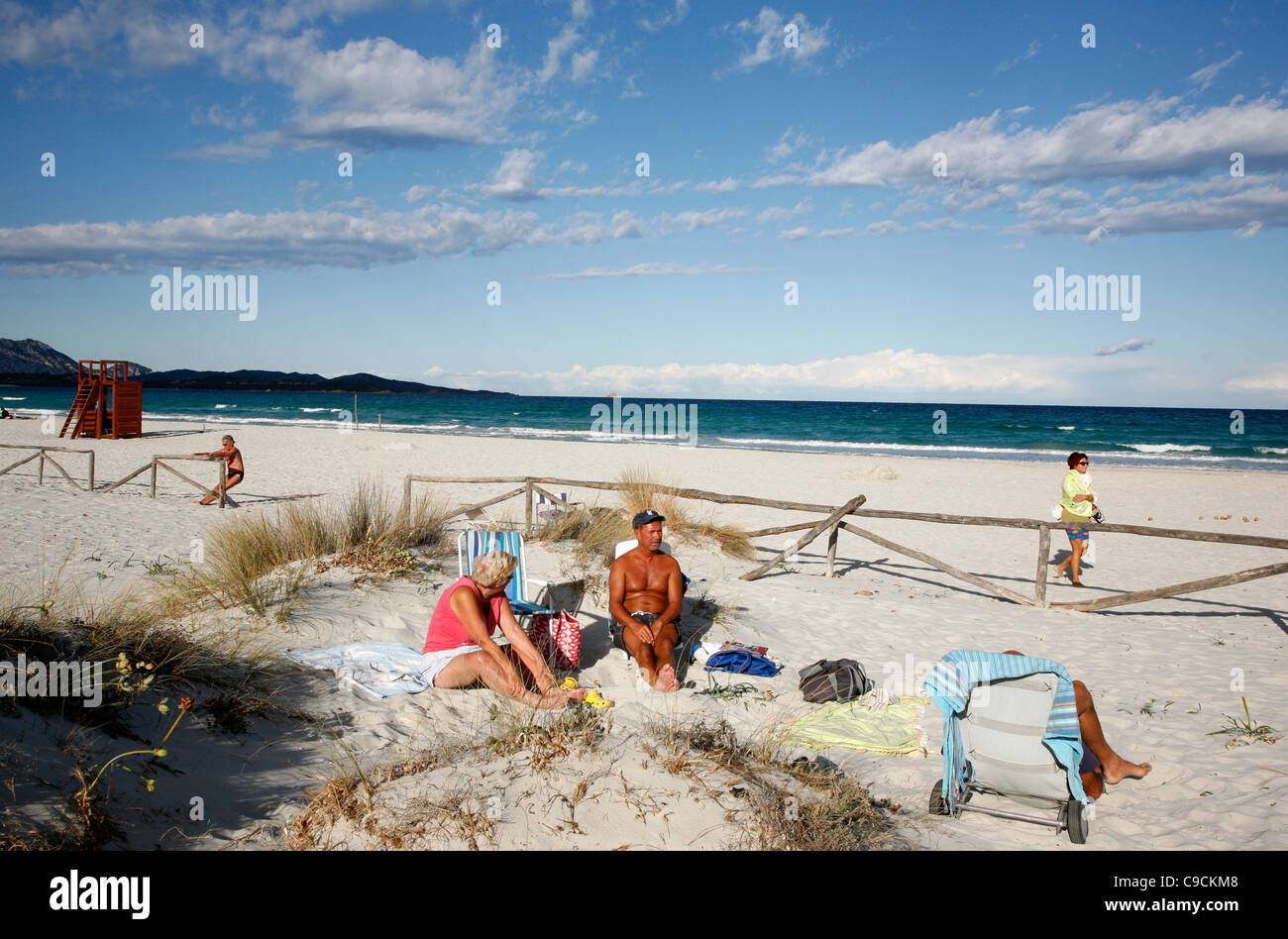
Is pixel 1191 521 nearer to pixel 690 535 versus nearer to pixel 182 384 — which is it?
pixel 690 535

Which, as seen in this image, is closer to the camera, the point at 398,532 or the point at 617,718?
the point at 617,718

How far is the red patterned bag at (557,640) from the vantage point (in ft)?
18.4

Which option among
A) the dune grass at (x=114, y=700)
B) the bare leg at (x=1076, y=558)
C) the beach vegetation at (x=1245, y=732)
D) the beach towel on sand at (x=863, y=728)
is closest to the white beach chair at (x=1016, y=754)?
the beach towel on sand at (x=863, y=728)

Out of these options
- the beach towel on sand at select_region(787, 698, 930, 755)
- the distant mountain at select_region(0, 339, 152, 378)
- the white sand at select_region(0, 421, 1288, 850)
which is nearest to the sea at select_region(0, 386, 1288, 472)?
the white sand at select_region(0, 421, 1288, 850)

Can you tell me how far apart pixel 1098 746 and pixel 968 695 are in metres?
0.94

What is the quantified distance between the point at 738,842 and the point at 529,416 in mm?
62932

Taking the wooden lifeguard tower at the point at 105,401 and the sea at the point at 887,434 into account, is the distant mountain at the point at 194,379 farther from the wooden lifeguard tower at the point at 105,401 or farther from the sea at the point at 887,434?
the wooden lifeguard tower at the point at 105,401

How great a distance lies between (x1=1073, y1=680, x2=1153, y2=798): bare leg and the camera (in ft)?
13.2

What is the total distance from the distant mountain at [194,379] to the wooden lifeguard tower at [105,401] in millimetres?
92640

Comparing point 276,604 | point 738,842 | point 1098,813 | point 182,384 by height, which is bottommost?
point 1098,813

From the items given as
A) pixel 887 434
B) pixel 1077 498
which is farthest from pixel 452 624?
pixel 887 434

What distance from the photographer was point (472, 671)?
496 cm

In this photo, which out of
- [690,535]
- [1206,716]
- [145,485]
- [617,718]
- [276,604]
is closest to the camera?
[617,718]
